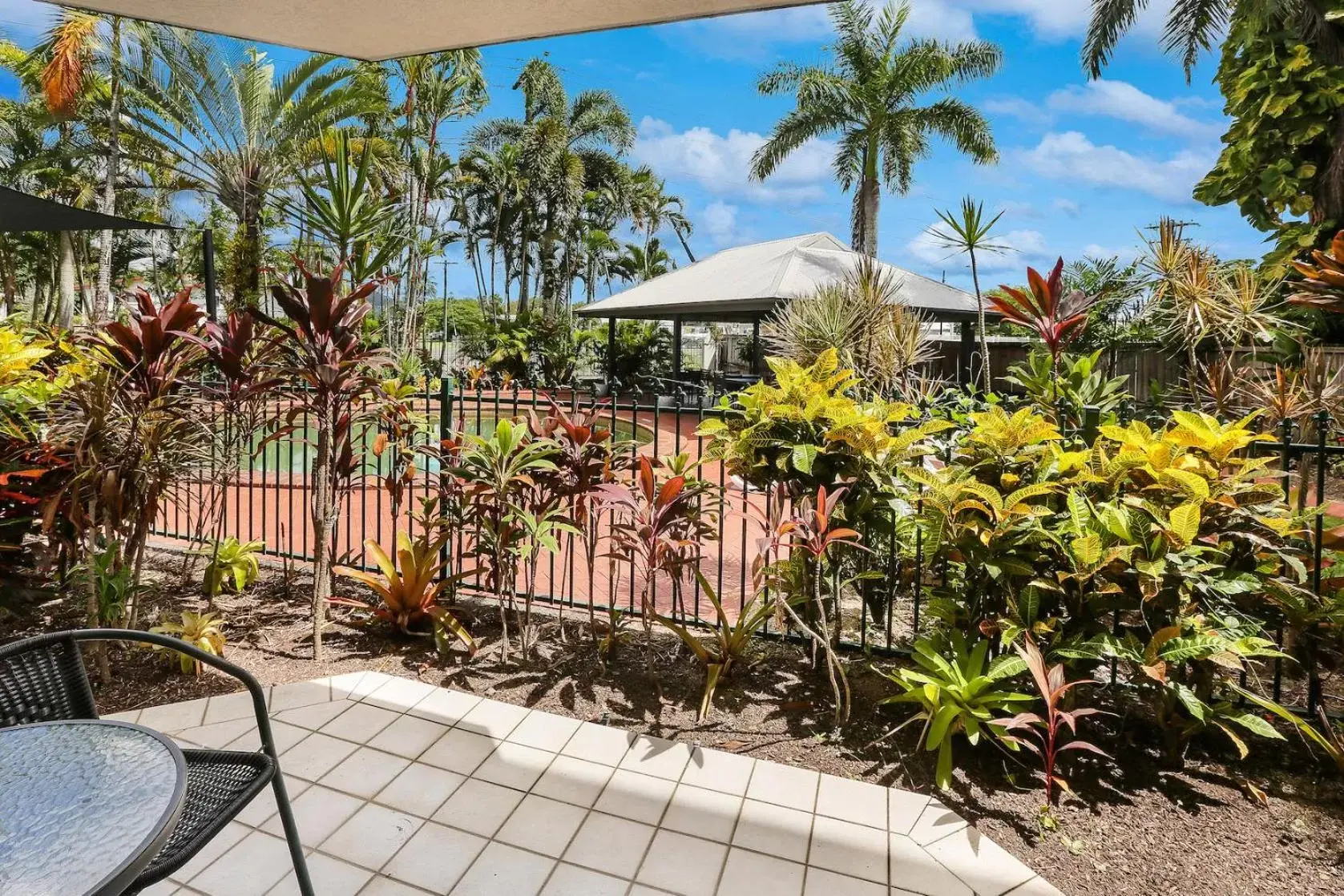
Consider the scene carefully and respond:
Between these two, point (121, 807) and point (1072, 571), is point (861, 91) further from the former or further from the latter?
point (121, 807)

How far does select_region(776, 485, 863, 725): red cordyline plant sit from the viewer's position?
2.40 metres

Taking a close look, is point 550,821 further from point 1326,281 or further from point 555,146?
point 555,146

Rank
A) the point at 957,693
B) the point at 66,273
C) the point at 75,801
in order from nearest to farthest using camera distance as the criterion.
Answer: the point at 75,801
the point at 957,693
the point at 66,273

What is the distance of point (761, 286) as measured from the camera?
11.7 m

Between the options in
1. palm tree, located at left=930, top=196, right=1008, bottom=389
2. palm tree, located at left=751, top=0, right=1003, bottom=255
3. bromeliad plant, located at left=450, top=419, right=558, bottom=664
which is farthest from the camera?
palm tree, located at left=751, top=0, right=1003, bottom=255

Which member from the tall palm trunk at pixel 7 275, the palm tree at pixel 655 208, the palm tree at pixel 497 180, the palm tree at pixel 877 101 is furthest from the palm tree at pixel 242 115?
the palm tree at pixel 655 208

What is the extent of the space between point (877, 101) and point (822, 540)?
18712mm

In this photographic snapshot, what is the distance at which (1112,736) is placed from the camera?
245 cm

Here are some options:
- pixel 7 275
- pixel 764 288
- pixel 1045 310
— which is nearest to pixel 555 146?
pixel 764 288

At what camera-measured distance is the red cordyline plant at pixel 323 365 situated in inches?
116

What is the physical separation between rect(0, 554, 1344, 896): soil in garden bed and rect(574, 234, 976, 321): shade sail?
325 inches

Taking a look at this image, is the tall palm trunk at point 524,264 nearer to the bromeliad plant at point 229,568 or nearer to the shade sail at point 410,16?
the bromeliad plant at point 229,568

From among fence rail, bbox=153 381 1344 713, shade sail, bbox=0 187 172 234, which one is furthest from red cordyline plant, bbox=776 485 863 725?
shade sail, bbox=0 187 172 234

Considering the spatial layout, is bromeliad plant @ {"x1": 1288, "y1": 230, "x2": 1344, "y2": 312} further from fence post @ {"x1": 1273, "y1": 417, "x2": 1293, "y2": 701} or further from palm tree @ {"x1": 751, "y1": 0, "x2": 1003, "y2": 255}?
palm tree @ {"x1": 751, "y1": 0, "x2": 1003, "y2": 255}
